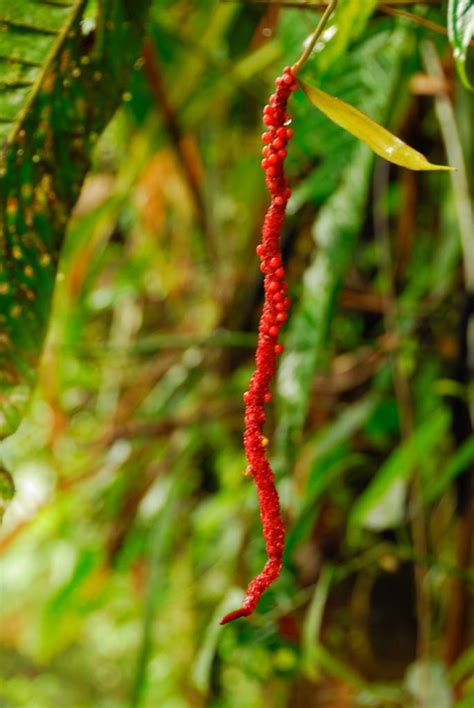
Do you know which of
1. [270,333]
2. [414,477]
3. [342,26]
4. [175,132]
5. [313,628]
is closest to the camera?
[270,333]

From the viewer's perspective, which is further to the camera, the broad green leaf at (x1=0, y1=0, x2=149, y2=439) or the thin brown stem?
the thin brown stem

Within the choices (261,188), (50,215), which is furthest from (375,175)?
(50,215)

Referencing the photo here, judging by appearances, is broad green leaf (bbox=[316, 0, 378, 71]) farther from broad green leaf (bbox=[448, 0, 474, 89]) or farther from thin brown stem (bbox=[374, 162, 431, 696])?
thin brown stem (bbox=[374, 162, 431, 696])

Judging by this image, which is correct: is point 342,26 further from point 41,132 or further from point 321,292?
point 321,292

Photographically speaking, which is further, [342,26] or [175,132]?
[175,132]

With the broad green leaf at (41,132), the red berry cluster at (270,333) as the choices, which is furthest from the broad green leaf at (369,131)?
the broad green leaf at (41,132)

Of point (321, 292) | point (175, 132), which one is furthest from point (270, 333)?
point (175, 132)

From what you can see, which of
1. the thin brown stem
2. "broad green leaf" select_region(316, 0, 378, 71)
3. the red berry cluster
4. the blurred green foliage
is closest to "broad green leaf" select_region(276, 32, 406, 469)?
the blurred green foliage
